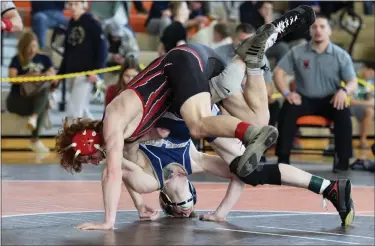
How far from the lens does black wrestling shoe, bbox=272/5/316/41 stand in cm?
707

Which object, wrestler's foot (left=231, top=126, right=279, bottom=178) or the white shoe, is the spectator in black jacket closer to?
the white shoe

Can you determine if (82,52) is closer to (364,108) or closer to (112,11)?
(112,11)

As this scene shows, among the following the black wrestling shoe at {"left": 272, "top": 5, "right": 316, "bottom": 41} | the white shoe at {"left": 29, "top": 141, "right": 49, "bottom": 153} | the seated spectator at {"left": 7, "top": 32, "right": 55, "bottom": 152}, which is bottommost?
the white shoe at {"left": 29, "top": 141, "right": 49, "bottom": 153}

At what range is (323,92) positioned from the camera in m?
11.3

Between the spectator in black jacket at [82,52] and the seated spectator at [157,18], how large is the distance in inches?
98.4

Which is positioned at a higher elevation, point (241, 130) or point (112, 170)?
point (241, 130)

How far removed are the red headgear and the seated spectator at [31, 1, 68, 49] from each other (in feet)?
28.6

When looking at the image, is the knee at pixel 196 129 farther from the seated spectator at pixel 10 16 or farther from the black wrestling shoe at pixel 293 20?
the seated spectator at pixel 10 16

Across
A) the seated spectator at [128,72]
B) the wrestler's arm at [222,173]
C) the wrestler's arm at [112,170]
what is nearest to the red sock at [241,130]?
the wrestler's arm at [112,170]

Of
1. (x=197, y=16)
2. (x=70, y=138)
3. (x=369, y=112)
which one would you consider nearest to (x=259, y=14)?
(x=197, y=16)

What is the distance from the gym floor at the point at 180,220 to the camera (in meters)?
6.03

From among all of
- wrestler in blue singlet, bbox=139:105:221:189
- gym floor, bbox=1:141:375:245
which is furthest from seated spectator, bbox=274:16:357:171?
wrestler in blue singlet, bbox=139:105:221:189

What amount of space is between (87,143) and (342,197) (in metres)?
1.70

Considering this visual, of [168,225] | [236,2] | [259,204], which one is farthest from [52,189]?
[236,2]
